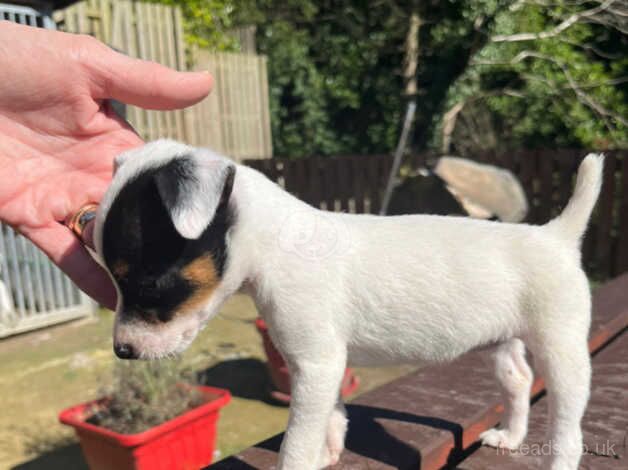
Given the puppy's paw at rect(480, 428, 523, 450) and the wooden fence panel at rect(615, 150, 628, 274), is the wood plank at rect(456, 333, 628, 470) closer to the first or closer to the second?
the puppy's paw at rect(480, 428, 523, 450)

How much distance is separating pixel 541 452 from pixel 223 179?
132 centimetres

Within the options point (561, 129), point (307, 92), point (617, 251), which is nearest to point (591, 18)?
point (561, 129)

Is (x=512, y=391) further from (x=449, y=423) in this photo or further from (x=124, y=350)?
(x=124, y=350)

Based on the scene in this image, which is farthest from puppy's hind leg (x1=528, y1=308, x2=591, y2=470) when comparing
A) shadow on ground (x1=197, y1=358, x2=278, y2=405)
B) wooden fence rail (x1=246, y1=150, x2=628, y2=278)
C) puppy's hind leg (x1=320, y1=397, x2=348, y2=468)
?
wooden fence rail (x1=246, y1=150, x2=628, y2=278)

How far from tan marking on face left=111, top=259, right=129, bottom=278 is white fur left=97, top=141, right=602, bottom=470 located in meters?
0.21

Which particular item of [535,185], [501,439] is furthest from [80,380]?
[535,185]

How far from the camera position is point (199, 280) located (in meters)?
1.29

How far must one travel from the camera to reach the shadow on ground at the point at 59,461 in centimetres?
366

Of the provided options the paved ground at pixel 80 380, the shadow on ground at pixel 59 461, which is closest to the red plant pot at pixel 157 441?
the paved ground at pixel 80 380

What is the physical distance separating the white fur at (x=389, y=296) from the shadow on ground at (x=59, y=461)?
9.35 ft

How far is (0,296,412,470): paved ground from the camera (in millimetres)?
3881

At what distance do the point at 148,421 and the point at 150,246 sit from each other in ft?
7.41

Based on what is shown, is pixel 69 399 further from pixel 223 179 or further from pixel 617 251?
pixel 617 251

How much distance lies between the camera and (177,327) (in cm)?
131
